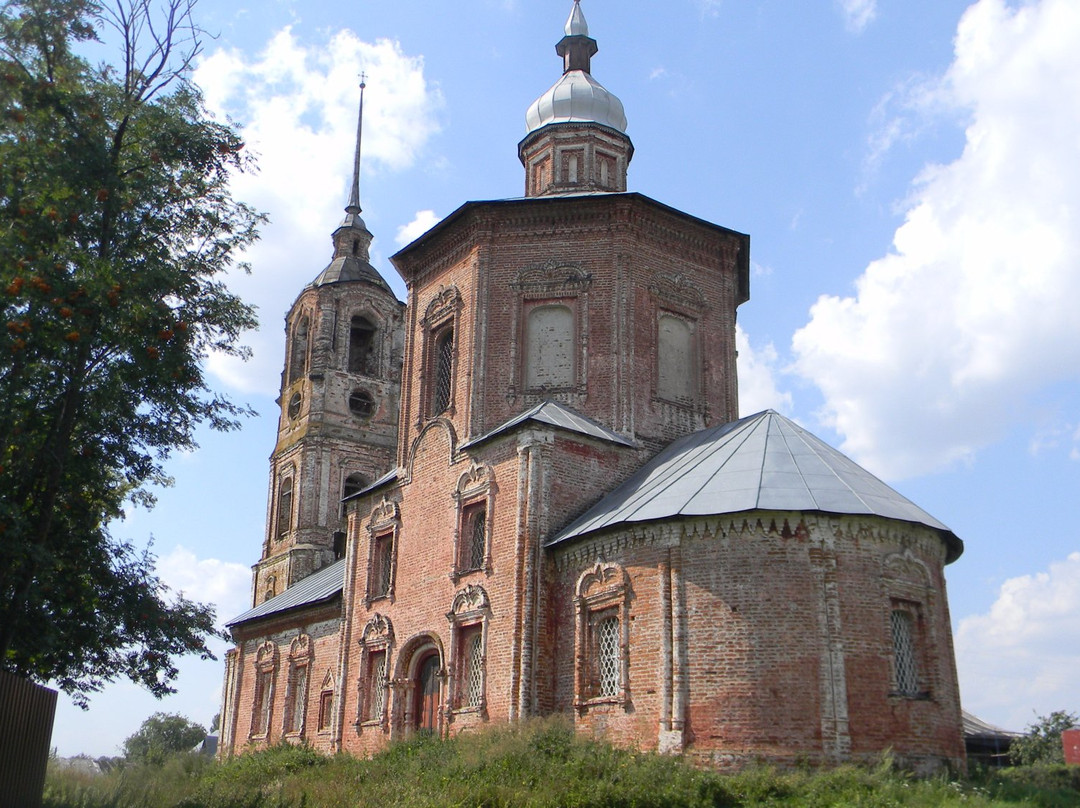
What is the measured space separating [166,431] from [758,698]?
26.0ft

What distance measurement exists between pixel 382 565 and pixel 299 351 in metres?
15.4

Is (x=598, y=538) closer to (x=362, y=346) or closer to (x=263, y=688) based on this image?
(x=263, y=688)

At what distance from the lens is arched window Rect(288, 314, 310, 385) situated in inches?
1295

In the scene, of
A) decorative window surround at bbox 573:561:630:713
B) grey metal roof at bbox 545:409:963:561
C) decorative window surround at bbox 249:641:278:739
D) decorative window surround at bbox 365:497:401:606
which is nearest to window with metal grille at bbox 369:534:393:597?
decorative window surround at bbox 365:497:401:606

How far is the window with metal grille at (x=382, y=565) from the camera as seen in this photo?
62.4 ft

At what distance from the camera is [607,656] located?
1448 cm

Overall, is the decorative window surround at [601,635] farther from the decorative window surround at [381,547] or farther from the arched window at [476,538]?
the decorative window surround at [381,547]

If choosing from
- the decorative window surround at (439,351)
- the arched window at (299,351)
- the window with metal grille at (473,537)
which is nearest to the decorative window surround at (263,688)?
the decorative window surround at (439,351)

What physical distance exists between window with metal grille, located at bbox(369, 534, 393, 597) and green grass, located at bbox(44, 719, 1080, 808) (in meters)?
4.25

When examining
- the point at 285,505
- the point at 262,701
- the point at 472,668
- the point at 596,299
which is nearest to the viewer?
the point at 472,668

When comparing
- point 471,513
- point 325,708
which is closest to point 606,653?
point 471,513

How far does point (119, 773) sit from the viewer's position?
1712cm

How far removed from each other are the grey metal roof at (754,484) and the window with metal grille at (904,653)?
1330 mm

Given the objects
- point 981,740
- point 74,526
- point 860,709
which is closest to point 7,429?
point 74,526
